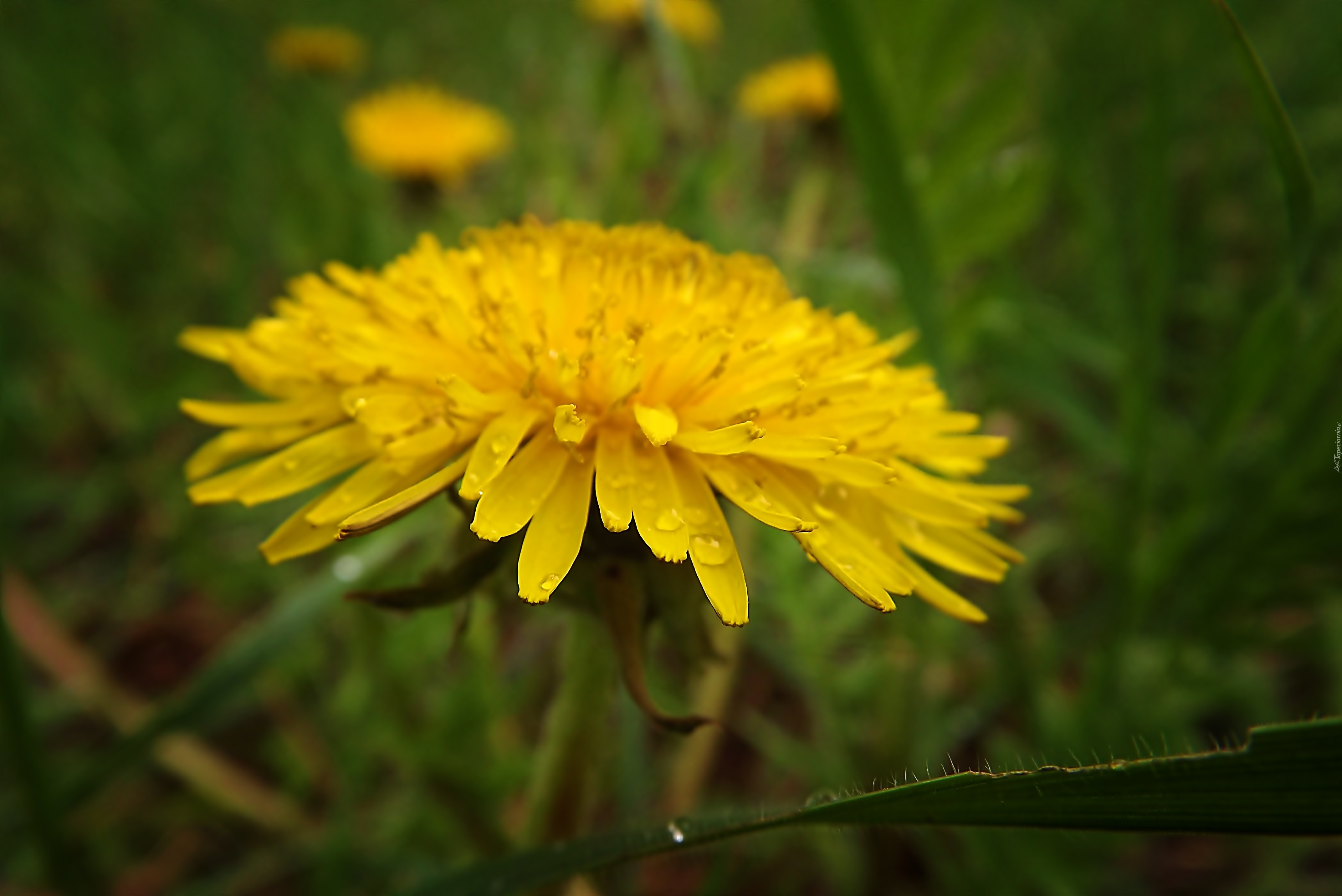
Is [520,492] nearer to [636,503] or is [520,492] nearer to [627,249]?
[636,503]

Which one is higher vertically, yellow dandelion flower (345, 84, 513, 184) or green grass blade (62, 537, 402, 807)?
yellow dandelion flower (345, 84, 513, 184)

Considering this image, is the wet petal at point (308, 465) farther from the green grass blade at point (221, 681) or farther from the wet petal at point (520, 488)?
the green grass blade at point (221, 681)

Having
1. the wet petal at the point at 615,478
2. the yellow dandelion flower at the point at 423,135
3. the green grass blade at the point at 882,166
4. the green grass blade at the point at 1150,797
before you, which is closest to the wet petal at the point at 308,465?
the wet petal at the point at 615,478

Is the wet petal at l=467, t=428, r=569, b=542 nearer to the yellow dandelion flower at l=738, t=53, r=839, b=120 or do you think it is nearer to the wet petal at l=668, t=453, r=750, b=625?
the wet petal at l=668, t=453, r=750, b=625

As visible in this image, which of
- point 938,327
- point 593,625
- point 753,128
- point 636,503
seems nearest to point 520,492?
point 636,503

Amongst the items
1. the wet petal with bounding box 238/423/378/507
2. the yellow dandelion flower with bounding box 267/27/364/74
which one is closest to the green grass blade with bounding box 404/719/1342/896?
the wet petal with bounding box 238/423/378/507
